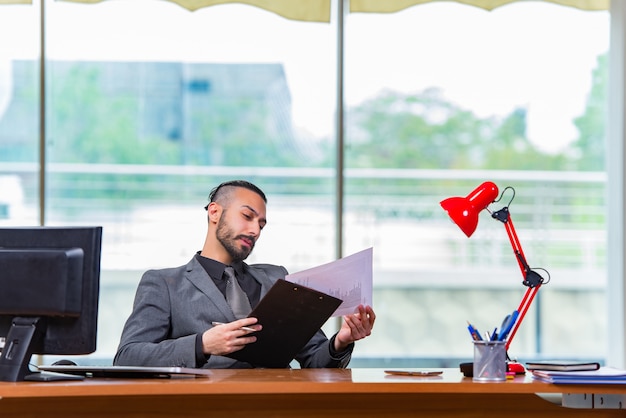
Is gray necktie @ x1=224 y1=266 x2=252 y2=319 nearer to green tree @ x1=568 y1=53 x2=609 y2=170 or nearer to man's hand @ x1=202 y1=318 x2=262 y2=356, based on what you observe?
man's hand @ x1=202 y1=318 x2=262 y2=356

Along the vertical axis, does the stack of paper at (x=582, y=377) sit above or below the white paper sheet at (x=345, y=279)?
below

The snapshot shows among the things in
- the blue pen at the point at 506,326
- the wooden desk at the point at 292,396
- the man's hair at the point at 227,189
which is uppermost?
the man's hair at the point at 227,189

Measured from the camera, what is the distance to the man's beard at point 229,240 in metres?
2.90

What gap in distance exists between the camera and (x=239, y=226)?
2904mm

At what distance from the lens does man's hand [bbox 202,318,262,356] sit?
2.44m

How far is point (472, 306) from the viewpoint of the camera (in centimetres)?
726

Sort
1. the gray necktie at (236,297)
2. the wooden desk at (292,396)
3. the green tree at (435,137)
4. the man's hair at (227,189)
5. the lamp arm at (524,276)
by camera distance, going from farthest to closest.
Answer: the green tree at (435,137)
the man's hair at (227,189)
the gray necktie at (236,297)
the lamp arm at (524,276)
the wooden desk at (292,396)

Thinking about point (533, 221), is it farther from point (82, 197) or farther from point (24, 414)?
point (24, 414)

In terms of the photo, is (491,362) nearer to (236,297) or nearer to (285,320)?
(285,320)

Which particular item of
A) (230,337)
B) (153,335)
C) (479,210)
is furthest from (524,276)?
(153,335)

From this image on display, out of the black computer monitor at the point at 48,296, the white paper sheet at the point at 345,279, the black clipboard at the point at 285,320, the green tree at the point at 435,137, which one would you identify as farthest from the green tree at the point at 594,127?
the black computer monitor at the point at 48,296

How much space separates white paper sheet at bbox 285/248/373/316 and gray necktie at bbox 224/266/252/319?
36 cm

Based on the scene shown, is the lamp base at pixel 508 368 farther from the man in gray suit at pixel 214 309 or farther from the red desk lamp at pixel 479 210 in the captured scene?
the man in gray suit at pixel 214 309

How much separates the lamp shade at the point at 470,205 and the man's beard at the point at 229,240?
0.66 m
